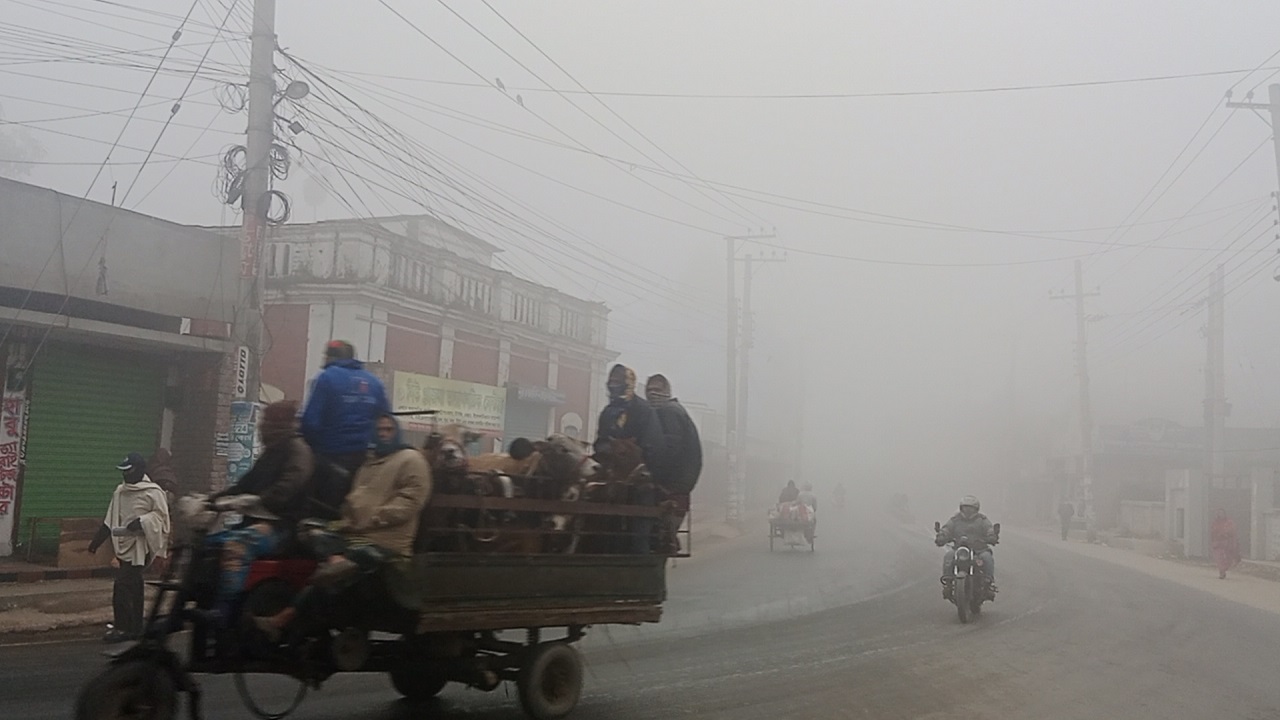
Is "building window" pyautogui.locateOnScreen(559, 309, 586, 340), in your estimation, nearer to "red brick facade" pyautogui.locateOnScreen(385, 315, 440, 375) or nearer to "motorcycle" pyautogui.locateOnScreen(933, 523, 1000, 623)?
"red brick facade" pyautogui.locateOnScreen(385, 315, 440, 375)

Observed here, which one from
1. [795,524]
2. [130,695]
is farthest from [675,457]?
[795,524]

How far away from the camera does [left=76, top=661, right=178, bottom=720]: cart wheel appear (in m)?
4.89

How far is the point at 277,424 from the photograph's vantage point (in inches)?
234

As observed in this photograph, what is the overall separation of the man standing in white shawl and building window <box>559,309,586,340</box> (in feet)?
71.7

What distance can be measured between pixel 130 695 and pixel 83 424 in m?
12.0

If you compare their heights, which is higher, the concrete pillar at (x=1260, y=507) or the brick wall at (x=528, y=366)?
the brick wall at (x=528, y=366)

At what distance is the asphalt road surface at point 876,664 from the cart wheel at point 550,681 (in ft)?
0.72

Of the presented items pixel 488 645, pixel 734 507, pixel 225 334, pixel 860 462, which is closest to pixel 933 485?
pixel 860 462

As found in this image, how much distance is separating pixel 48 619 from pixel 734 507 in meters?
29.3

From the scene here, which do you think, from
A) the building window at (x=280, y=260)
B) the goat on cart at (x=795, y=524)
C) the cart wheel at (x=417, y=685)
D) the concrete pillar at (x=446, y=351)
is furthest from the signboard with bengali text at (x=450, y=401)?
the cart wheel at (x=417, y=685)

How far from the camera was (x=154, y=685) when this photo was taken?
5.09 metres

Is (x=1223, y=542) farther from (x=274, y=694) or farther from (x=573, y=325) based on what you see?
(x=274, y=694)

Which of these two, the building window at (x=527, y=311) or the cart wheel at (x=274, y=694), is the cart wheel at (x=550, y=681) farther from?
the building window at (x=527, y=311)

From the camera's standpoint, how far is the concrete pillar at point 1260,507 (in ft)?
98.6
